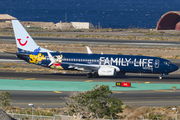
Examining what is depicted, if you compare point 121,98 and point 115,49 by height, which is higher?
point 115,49

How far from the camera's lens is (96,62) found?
54.4m

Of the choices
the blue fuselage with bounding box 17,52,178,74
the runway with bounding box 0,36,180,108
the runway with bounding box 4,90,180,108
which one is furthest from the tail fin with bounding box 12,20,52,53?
the runway with bounding box 4,90,180,108

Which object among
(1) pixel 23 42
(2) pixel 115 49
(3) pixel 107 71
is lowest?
(3) pixel 107 71

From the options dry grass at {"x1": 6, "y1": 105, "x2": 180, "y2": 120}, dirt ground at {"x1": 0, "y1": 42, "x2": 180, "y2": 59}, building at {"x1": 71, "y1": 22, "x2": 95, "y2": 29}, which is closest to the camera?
dry grass at {"x1": 6, "y1": 105, "x2": 180, "y2": 120}

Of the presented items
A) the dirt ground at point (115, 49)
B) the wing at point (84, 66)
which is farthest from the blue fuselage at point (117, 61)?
the dirt ground at point (115, 49)

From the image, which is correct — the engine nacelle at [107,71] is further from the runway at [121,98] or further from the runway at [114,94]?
the runway at [121,98]

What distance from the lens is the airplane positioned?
5284 centimetres

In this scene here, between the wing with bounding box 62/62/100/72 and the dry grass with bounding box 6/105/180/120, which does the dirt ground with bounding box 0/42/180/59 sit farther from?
the dry grass with bounding box 6/105/180/120

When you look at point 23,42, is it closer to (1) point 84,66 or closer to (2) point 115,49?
(1) point 84,66

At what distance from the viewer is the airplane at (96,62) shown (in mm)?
52844

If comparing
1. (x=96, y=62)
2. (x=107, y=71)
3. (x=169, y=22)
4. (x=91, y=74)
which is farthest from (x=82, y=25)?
(x=107, y=71)

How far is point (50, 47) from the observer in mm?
A: 91812

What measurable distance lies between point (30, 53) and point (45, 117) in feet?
95.9

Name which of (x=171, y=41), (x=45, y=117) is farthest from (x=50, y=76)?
(x=171, y=41)
